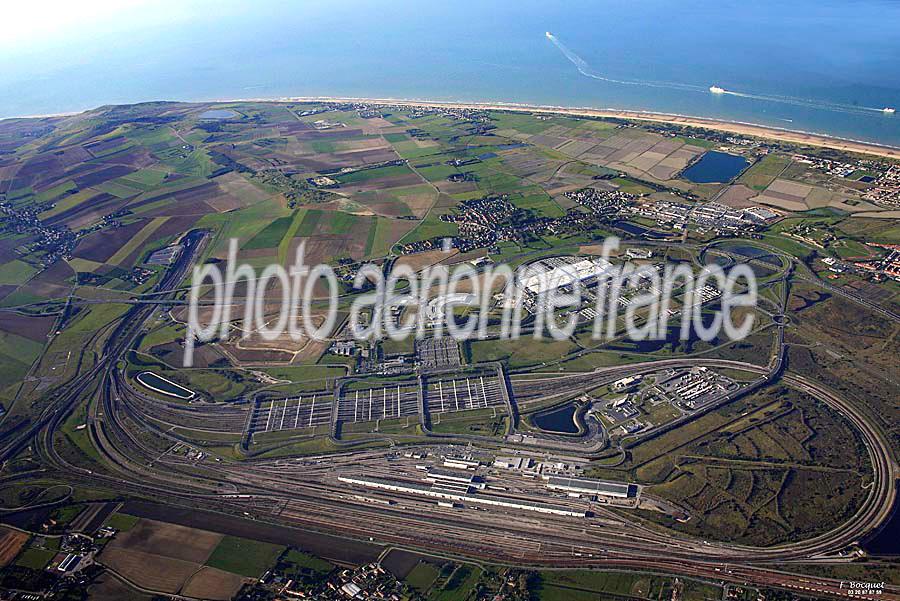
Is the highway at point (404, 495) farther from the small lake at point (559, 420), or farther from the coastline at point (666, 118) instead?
the coastline at point (666, 118)

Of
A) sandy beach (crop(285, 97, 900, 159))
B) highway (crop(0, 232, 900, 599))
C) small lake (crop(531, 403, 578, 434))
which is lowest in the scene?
highway (crop(0, 232, 900, 599))

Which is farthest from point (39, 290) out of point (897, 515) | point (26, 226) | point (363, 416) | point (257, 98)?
point (257, 98)

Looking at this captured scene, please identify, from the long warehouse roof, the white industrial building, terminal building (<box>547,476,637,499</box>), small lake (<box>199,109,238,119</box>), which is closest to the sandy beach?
small lake (<box>199,109,238,119</box>)

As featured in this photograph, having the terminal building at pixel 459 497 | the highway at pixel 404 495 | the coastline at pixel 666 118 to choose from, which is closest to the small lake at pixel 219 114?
the coastline at pixel 666 118

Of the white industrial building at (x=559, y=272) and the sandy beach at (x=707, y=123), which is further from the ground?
the sandy beach at (x=707, y=123)

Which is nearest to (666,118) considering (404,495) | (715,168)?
(715,168)

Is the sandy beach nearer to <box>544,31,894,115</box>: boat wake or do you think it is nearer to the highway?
<box>544,31,894,115</box>: boat wake
